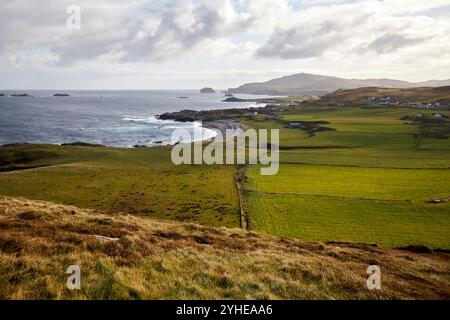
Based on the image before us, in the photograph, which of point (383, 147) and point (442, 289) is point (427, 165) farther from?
point (442, 289)

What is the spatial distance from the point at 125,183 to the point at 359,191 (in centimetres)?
4133

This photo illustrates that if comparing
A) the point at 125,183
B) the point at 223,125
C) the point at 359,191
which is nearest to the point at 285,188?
the point at 359,191

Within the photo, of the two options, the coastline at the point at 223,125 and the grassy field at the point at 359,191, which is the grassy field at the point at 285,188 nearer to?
the grassy field at the point at 359,191

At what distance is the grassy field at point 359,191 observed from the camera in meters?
41.8

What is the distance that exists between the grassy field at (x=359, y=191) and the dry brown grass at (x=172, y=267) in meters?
17.5

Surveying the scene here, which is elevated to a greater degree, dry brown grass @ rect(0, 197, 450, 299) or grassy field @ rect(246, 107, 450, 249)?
dry brown grass @ rect(0, 197, 450, 299)

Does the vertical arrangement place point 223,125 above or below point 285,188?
above

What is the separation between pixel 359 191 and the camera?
59.8m

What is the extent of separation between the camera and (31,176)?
6475cm

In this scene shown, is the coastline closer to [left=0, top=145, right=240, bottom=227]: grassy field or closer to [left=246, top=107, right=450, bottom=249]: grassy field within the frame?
[left=246, top=107, right=450, bottom=249]: grassy field

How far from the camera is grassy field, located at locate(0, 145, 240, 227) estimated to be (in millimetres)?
48906

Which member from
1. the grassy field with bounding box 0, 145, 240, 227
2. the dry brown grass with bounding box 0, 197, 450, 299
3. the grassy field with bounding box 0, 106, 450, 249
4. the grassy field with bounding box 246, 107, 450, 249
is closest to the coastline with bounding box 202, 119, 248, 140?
the grassy field with bounding box 246, 107, 450, 249

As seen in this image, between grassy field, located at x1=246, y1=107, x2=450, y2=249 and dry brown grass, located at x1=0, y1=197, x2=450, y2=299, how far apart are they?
1755 cm

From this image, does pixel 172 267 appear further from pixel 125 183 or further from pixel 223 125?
pixel 223 125
